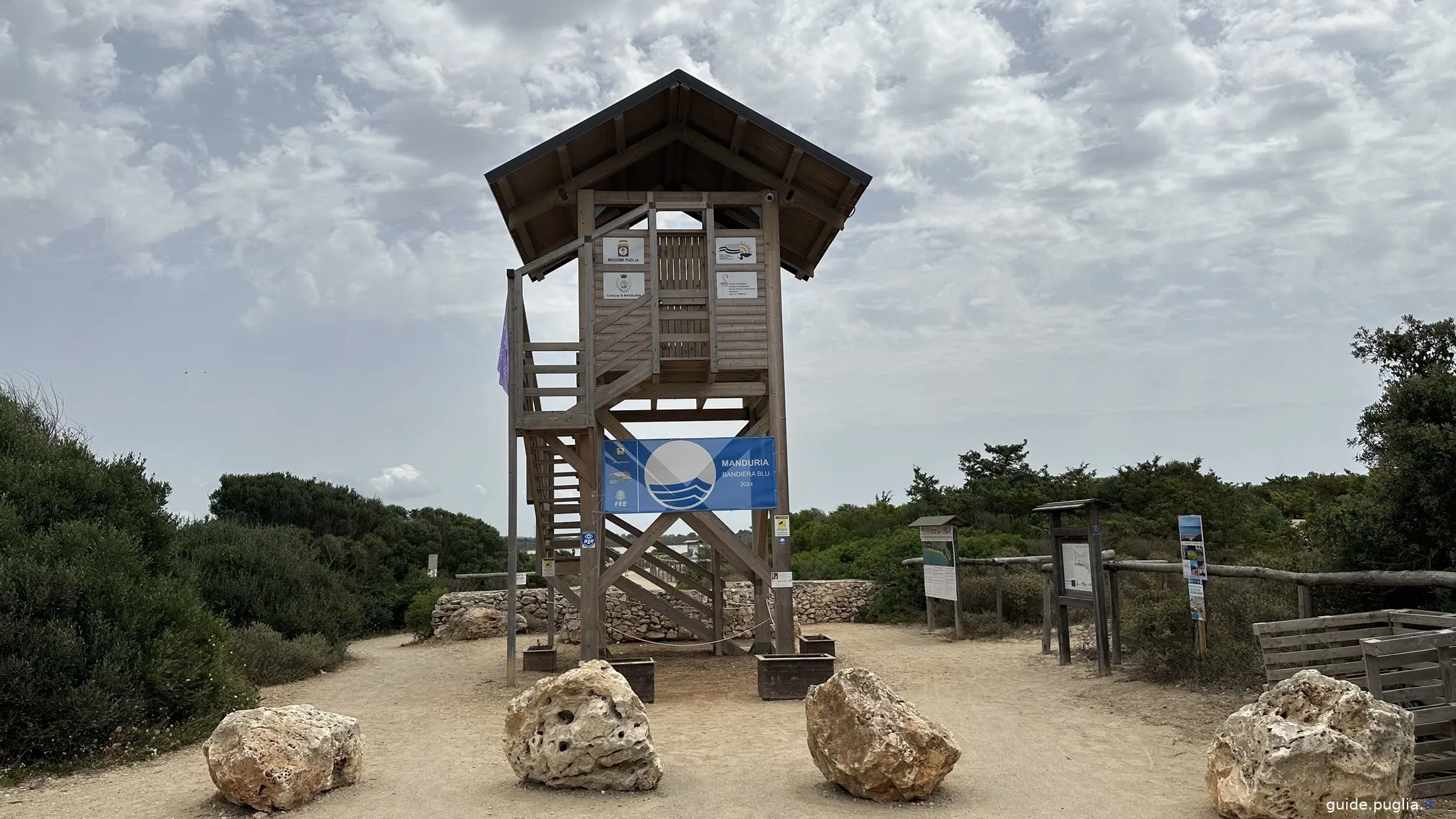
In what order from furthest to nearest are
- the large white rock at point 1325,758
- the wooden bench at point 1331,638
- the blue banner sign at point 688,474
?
the blue banner sign at point 688,474, the wooden bench at point 1331,638, the large white rock at point 1325,758

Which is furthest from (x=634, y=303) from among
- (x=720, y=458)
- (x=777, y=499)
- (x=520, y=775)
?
(x=520, y=775)

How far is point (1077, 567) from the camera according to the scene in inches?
477

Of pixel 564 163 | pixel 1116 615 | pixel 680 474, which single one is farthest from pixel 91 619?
pixel 1116 615

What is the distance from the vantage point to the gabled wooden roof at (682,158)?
12.2 meters

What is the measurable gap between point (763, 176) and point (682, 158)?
192 centimetres

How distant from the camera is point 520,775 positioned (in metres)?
6.72

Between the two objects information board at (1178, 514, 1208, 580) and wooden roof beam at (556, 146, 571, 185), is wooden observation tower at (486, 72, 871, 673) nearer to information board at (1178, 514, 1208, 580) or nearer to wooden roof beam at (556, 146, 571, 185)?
wooden roof beam at (556, 146, 571, 185)

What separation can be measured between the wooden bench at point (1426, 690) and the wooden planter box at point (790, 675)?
5.39 m

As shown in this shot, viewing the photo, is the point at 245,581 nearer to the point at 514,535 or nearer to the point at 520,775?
the point at 514,535

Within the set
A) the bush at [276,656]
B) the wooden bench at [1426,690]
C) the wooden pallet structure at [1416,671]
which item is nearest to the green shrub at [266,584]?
the bush at [276,656]

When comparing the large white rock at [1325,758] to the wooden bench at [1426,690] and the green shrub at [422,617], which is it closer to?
the wooden bench at [1426,690]

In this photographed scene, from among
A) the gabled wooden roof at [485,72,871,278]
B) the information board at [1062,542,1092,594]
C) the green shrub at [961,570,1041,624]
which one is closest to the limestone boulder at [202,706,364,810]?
the gabled wooden roof at [485,72,871,278]

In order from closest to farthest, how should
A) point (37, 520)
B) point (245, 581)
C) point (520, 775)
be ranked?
point (520, 775), point (37, 520), point (245, 581)

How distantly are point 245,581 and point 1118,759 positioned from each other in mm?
13787
